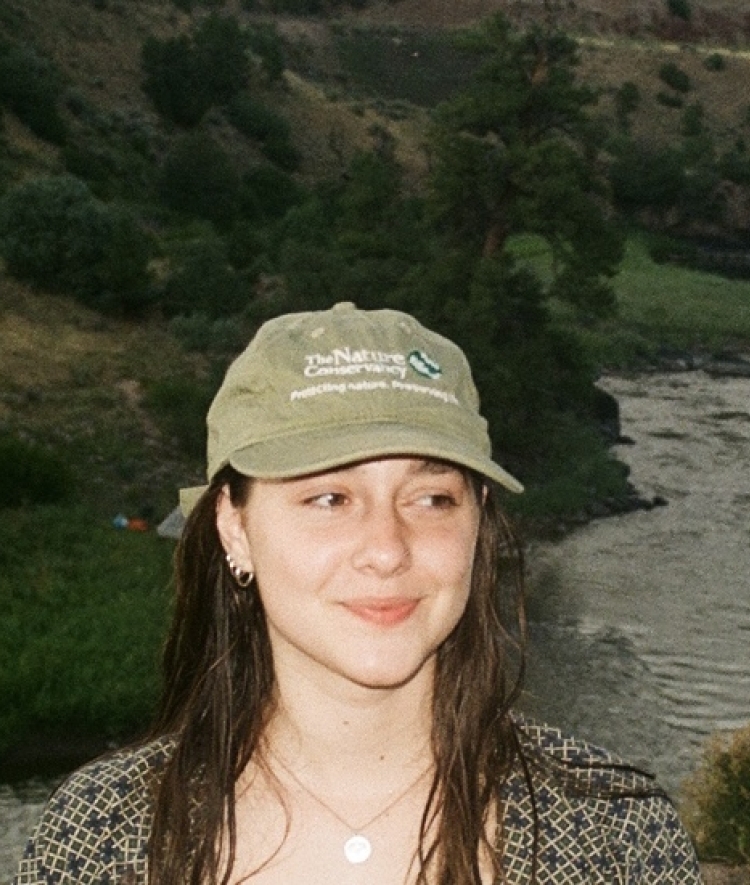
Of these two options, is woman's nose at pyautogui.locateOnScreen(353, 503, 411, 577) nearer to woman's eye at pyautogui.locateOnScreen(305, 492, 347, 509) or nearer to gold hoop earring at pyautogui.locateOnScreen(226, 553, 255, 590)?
woman's eye at pyautogui.locateOnScreen(305, 492, 347, 509)

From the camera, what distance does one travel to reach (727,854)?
1444 centimetres

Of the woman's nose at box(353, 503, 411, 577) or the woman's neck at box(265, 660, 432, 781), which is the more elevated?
the woman's nose at box(353, 503, 411, 577)

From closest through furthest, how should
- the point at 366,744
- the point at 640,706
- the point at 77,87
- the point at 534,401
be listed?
1. the point at 366,744
2. the point at 640,706
3. the point at 534,401
4. the point at 77,87

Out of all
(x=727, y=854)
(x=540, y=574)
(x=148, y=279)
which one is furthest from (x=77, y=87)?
(x=727, y=854)

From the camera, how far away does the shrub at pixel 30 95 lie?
209 feet

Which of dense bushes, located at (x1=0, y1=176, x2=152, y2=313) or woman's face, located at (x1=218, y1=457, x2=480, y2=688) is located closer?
woman's face, located at (x1=218, y1=457, x2=480, y2=688)

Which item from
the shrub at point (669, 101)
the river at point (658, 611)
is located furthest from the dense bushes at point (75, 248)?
the shrub at point (669, 101)

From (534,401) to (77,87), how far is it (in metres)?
38.9

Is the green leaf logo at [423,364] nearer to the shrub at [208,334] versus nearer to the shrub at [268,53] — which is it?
the shrub at [208,334]

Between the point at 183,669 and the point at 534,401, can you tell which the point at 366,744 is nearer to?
the point at 183,669

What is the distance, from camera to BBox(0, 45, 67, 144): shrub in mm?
63750

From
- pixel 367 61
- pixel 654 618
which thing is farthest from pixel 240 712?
pixel 367 61

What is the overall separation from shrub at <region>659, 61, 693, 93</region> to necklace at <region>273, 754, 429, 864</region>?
116091mm

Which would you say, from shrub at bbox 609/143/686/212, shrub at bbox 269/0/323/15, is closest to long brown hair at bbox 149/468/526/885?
shrub at bbox 609/143/686/212
